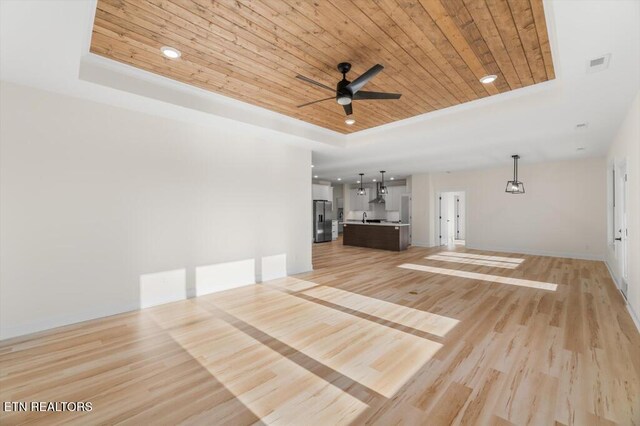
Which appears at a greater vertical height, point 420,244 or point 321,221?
point 321,221

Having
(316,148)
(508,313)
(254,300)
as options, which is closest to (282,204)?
(316,148)

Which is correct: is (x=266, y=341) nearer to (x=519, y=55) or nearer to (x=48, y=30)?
(x=48, y=30)

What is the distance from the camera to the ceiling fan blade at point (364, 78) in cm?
263

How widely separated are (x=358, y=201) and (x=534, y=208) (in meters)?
7.59

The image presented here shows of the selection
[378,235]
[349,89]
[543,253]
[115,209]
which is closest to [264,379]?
[349,89]

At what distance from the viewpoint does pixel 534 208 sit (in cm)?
853

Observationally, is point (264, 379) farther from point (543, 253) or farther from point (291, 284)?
point (543, 253)

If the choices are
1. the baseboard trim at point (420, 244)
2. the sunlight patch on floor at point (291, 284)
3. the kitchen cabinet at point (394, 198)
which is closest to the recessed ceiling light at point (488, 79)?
the sunlight patch on floor at point (291, 284)

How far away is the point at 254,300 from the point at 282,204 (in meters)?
2.21

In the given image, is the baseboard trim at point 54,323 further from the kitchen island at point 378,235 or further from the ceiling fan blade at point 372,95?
the kitchen island at point 378,235

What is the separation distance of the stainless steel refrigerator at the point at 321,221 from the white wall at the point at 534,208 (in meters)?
3.81

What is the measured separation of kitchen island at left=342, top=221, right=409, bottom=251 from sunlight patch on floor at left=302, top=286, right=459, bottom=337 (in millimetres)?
5170

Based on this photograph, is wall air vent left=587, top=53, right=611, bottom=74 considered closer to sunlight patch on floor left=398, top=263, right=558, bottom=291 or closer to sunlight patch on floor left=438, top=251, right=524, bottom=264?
sunlight patch on floor left=398, top=263, right=558, bottom=291

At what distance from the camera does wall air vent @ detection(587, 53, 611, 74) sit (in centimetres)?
249
